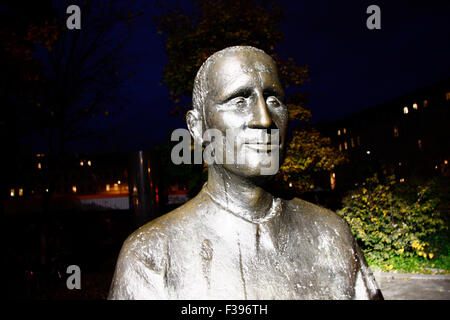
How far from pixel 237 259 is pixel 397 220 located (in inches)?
374

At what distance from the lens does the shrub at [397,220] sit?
30.3 feet

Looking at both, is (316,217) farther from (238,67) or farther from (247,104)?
(238,67)

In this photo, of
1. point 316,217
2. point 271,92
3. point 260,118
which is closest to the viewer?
point 260,118

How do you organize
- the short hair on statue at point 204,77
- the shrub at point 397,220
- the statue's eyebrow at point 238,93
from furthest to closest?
the shrub at point 397,220 → the short hair on statue at point 204,77 → the statue's eyebrow at point 238,93

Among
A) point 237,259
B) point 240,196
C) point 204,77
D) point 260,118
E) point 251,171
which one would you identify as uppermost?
point 204,77

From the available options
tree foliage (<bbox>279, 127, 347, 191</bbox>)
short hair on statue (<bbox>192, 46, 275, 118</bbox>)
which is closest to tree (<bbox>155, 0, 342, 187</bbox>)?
tree foliage (<bbox>279, 127, 347, 191</bbox>)

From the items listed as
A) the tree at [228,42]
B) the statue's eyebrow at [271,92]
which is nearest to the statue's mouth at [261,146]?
the statue's eyebrow at [271,92]

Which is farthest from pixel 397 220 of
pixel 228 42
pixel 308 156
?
pixel 228 42

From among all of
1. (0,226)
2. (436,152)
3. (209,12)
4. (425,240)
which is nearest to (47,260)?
(0,226)

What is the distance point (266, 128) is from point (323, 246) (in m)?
0.75

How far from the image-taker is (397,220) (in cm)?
964

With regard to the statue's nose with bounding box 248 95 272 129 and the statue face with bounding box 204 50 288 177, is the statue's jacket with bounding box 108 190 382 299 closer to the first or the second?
the statue face with bounding box 204 50 288 177

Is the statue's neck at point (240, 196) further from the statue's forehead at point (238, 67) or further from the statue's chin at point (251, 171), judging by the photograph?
the statue's forehead at point (238, 67)

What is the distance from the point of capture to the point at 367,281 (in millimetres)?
1797
